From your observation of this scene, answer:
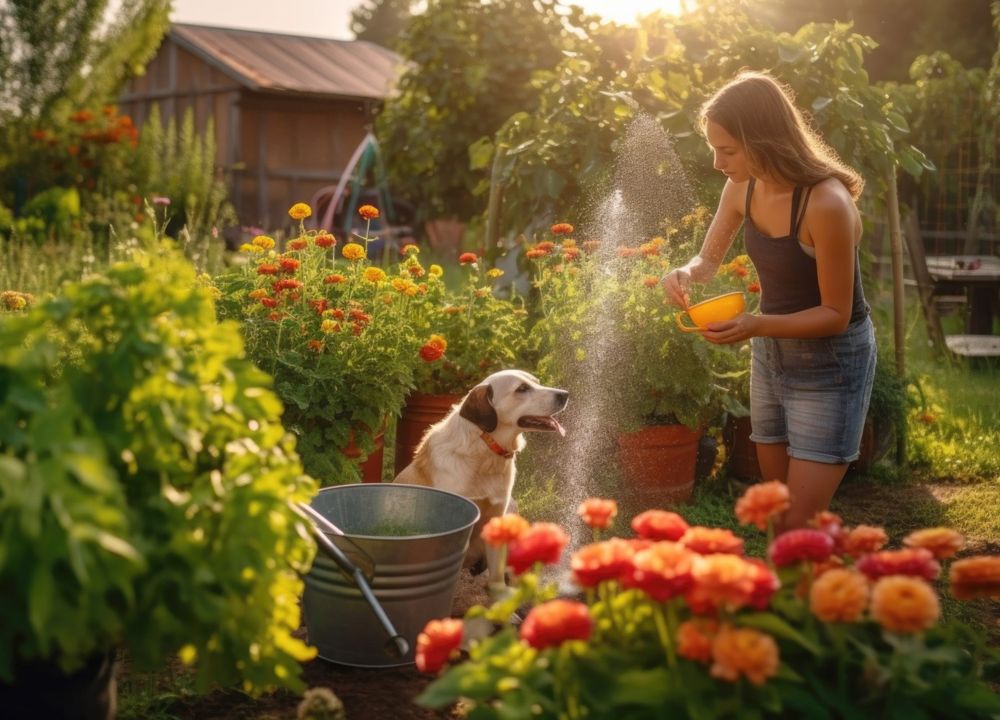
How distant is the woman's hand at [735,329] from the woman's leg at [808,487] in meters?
0.41

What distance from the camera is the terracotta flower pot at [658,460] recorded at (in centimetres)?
444

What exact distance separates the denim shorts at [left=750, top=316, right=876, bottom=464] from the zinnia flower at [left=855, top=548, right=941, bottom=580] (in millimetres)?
1174

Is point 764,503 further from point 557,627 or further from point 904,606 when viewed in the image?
point 557,627

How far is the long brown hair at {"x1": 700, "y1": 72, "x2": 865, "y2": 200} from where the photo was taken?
2.85 meters

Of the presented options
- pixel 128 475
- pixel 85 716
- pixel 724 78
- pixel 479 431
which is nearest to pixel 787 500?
pixel 128 475

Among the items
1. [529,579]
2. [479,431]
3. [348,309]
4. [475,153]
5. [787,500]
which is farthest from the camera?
[475,153]

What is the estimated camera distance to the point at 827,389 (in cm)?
296

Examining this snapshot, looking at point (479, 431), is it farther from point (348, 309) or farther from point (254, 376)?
point (254, 376)

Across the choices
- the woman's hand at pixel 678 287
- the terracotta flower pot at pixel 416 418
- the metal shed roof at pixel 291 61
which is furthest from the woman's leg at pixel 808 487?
the metal shed roof at pixel 291 61

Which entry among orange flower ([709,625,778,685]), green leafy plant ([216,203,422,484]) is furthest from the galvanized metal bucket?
orange flower ([709,625,778,685])

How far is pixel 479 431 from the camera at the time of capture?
3561 mm

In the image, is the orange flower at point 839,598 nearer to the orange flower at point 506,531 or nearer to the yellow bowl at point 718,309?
the orange flower at point 506,531

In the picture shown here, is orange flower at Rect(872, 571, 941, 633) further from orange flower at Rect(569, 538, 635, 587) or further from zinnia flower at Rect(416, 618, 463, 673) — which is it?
zinnia flower at Rect(416, 618, 463, 673)

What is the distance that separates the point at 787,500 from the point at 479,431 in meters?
1.79
